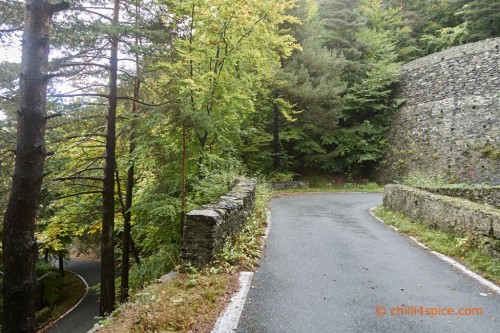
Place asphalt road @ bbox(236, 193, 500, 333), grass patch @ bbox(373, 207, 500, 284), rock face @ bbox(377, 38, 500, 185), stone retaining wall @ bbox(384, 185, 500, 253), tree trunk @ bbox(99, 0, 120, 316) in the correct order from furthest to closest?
rock face @ bbox(377, 38, 500, 185) < tree trunk @ bbox(99, 0, 120, 316) < stone retaining wall @ bbox(384, 185, 500, 253) < grass patch @ bbox(373, 207, 500, 284) < asphalt road @ bbox(236, 193, 500, 333)

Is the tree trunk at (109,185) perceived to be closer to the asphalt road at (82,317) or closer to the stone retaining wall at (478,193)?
the asphalt road at (82,317)

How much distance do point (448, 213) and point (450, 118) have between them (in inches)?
598

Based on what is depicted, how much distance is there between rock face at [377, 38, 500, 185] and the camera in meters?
19.2

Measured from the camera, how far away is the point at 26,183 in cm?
493

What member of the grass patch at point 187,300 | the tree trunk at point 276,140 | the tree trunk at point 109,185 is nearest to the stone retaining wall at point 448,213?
the grass patch at point 187,300

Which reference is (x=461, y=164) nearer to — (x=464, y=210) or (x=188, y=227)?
(x=464, y=210)

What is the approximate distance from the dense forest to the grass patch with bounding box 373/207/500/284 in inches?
213

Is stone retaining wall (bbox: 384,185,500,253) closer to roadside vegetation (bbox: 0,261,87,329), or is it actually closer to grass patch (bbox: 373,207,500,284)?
grass patch (bbox: 373,207,500,284)

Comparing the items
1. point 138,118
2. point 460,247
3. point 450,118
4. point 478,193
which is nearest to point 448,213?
point 460,247

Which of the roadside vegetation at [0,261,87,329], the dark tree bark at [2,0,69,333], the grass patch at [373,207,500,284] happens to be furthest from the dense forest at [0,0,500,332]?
the grass patch at [373,207,500,284]

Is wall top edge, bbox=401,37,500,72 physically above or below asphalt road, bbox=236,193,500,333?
above

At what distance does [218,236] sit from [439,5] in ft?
103

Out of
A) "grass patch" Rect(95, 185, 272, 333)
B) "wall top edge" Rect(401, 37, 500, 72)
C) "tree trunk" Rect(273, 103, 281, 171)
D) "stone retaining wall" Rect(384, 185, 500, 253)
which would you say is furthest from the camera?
"tree trunk" Rect(273, 103, 281, 171)

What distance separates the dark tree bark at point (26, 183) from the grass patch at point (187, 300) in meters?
1.59
